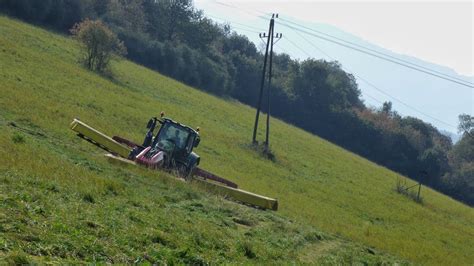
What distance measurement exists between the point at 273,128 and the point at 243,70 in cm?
2966

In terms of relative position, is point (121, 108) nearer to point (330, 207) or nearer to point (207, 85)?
point (330, 207)

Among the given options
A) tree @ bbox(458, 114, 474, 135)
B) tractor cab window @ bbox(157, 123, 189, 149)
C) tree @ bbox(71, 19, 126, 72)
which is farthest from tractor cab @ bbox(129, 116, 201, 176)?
tree @ bbox(458, 114, 474, 135)

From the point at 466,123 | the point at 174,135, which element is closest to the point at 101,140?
the point at 174,135

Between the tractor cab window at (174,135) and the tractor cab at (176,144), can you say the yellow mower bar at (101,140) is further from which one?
the tractor cab window at (174,135)

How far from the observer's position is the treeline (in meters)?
74.8

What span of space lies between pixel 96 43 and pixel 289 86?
48.6 meters

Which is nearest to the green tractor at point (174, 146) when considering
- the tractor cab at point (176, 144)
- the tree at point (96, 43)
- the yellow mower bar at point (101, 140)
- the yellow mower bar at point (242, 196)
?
the tractor cab at point (176, 144)

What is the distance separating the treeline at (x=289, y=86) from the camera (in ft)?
245

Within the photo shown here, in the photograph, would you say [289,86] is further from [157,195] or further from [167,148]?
[157,195]

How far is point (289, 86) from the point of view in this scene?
305 ft

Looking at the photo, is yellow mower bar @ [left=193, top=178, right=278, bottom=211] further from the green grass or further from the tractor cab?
the tractor cab

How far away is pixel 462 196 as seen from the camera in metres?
82.0

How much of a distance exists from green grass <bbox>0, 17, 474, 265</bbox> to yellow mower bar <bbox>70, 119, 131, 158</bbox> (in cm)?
52

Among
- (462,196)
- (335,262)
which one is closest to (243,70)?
(462,196)
